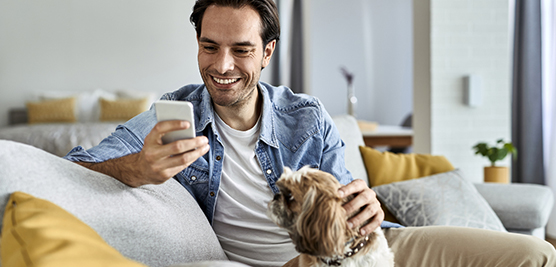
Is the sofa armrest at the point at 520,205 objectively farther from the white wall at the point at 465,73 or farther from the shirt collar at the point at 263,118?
the white wall at the point at 465,73

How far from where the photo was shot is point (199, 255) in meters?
1.18

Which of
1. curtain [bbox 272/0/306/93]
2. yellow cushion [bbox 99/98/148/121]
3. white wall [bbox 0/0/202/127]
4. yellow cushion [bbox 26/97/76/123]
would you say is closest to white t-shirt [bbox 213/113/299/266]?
curtain [bbox 272/0/306/93]

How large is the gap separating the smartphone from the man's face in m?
0.40

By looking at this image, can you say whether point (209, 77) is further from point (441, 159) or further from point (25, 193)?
→ point (441, 159)

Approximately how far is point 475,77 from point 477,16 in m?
0.54

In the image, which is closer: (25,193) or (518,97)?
(25,193)

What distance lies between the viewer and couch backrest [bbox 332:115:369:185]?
6.95 ft

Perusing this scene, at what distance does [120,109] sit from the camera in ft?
19.9

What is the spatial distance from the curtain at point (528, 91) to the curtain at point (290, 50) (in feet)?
10.1

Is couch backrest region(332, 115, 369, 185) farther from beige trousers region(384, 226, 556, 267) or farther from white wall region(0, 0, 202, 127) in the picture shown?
white wall region(0, 0, 202, 127)

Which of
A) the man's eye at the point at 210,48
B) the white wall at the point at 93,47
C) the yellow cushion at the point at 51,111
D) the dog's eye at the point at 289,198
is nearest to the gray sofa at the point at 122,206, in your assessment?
the dog's eye at the point at 289,198

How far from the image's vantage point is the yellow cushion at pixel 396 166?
220 cm

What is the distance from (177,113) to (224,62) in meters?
0.42

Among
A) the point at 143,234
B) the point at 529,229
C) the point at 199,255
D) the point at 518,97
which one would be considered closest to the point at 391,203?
the point at 529,229
